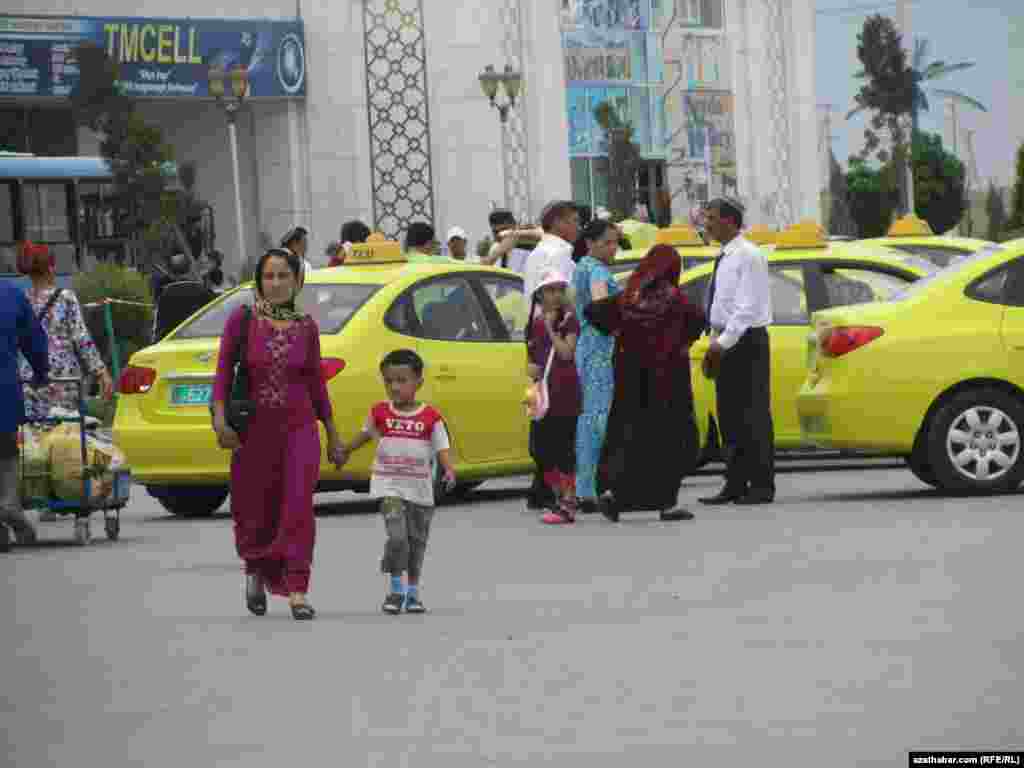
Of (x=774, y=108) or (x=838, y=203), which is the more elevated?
(x=774, y=108)

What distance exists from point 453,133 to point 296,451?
41.3 metres

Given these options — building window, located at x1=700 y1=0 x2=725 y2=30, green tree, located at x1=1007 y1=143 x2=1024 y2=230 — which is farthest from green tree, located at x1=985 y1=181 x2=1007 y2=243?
green tree, located at x1=1007 y1=143 x2=1024 y2=230

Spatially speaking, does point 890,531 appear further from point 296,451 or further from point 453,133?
point 453,133

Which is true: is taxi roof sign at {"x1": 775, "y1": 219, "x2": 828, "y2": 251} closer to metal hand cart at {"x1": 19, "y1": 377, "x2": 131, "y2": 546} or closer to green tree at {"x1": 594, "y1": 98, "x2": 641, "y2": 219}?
metal hand cart at {"x1": 19, "y1": 377, "x2": 131, "y2": 546}

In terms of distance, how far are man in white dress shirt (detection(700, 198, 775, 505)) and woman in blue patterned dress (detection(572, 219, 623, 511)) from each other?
786mm

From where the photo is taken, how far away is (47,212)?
41594 mm

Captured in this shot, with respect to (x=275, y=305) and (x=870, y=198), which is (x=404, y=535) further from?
(x=870, y=198)

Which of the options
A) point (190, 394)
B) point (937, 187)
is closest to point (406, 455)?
point (190, 394)

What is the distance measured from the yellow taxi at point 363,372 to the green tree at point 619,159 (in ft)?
123

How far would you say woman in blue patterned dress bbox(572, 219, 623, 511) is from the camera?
52.7 ft

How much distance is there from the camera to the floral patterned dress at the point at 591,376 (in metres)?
16.1

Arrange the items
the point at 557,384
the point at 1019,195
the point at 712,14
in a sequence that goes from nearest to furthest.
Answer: the point at 557,384, the point at 1019,195, the point at 712,14

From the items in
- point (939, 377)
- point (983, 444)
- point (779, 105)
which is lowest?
point (983, 444)

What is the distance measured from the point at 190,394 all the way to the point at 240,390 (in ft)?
19.0
